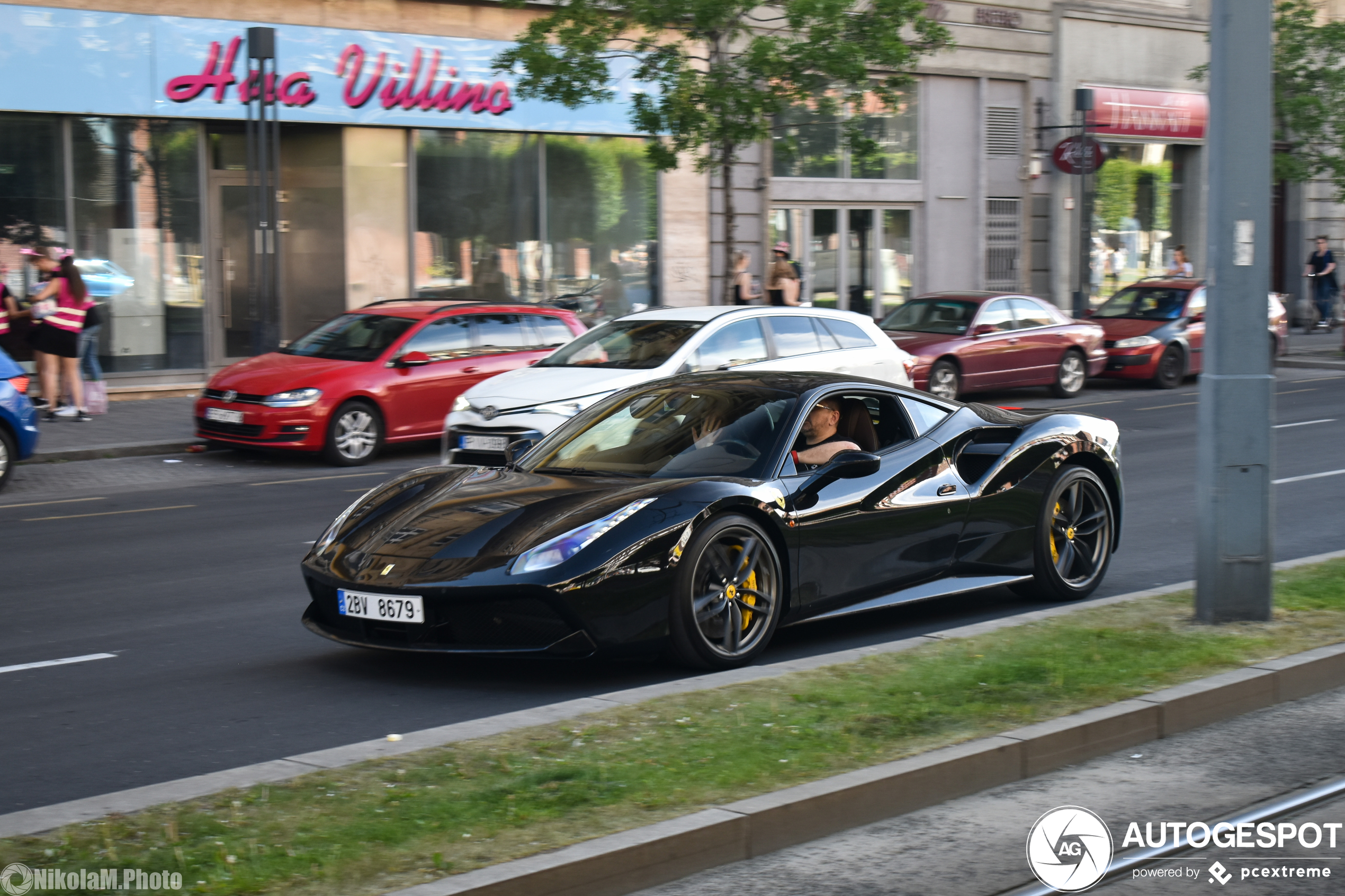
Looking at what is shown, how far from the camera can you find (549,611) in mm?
6371

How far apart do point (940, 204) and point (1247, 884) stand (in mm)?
27264

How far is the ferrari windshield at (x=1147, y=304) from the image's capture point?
2406 cm

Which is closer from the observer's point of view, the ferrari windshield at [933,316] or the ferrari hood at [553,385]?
the ferrari hood at [553,385]

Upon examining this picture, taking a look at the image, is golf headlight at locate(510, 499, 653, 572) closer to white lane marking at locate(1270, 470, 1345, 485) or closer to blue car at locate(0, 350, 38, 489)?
white lane marking at locate(1270, 470, 1345, 485)

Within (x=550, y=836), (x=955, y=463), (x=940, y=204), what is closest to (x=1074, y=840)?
(x=550, y=836)

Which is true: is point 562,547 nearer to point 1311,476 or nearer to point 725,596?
point 725,596

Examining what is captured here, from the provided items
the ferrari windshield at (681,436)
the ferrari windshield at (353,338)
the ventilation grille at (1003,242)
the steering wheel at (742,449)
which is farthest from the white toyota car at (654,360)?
the ventilation grille at (1003,242)

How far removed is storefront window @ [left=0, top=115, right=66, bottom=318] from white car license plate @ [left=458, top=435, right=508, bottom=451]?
8.86m

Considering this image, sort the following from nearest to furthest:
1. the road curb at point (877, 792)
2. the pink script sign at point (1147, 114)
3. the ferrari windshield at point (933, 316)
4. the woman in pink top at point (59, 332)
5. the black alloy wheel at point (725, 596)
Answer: the road curb at point (877, 792), the black alloy wheel at point (725, 596), the woman in pink top at point (59, 332), the ferrari windshield at point (933, 316), the pink script sign at point (1147, 114)

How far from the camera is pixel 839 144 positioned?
85.5 feet

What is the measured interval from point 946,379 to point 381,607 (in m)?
14.7

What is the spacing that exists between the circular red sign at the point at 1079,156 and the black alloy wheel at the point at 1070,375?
30.0ft

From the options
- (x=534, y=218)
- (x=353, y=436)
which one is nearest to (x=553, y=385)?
(x=353, y=436)

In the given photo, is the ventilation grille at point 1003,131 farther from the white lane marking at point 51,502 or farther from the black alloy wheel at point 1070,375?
the white lane marking at point 51,502
